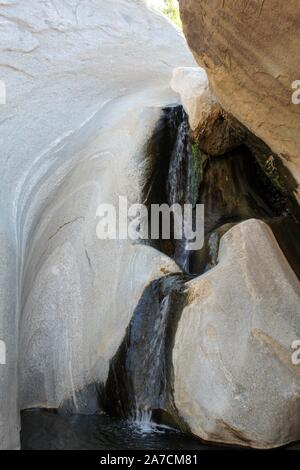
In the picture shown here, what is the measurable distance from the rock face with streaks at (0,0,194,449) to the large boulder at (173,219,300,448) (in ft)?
1.50

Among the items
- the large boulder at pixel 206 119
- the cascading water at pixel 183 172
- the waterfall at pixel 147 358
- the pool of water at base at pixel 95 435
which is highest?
the large boulder at pixel 206 119

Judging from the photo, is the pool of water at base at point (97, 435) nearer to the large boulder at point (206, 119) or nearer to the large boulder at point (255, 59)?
the large boulder at point (255, 59)

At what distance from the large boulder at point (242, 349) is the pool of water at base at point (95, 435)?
16 cm

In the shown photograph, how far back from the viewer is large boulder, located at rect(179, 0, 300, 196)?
3.40 metres

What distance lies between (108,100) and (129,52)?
1095mm

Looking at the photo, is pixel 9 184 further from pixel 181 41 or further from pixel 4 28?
pixel 181 41

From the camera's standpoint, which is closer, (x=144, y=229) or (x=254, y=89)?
(x=254, y=89)

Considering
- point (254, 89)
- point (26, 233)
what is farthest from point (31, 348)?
point (254, 89)

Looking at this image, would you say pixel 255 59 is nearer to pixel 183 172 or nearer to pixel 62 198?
pixel 183 172

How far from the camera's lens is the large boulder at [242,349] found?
366 cm

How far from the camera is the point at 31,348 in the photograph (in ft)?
14.6

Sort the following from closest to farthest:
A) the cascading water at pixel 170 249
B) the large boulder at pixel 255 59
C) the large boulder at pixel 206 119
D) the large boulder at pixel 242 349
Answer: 1. the large boulder at pixel 255 59
2. the large boulder at pixel 242 349
3. the cascading water at pixel 170 249
4. the large boulder at pixel 206 119

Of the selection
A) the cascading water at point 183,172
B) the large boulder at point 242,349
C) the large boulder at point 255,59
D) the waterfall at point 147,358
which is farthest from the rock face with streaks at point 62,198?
the large boulder at point 255,59

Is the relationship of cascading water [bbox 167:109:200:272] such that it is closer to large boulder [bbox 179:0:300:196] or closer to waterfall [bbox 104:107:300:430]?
waterfall [bbox 104:107:300:430]
